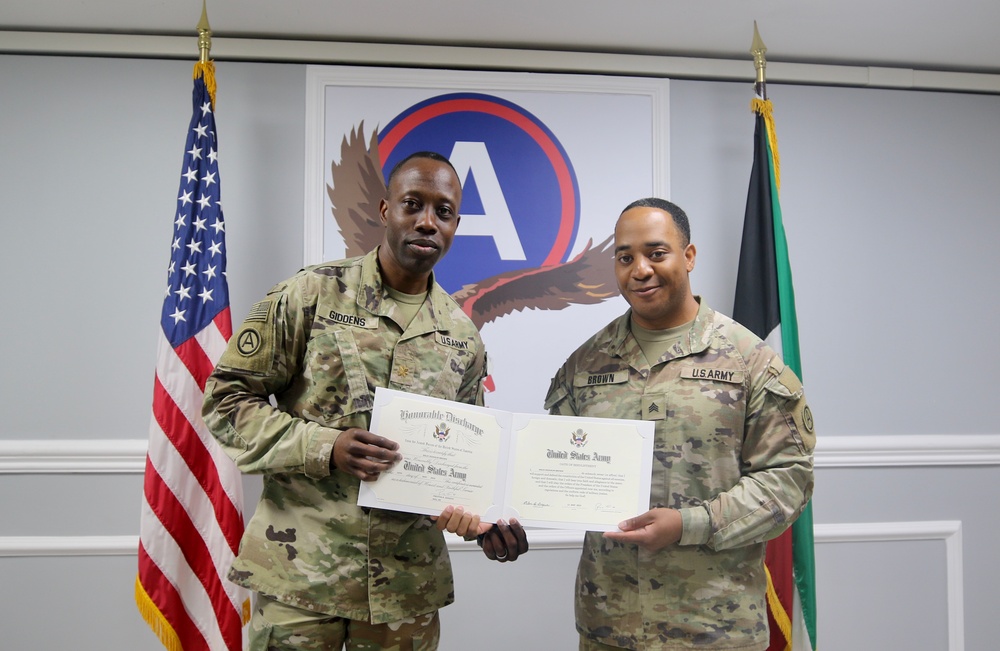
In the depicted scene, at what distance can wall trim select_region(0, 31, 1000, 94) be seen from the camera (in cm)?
287

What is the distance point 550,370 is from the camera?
2969mm

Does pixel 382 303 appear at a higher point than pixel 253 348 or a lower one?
higher

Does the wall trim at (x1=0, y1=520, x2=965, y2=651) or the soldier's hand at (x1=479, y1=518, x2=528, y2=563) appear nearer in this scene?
the soldier's hand at (x1=479, y1=518, x2=528, y2=563)

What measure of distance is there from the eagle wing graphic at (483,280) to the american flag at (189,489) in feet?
1.81

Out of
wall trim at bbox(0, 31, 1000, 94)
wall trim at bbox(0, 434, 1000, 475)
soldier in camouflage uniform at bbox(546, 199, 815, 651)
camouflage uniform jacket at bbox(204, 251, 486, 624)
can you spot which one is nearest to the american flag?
wall trim at bbox(0, 434, 1000, 475)

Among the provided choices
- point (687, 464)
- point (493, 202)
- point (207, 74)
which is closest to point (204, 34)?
point (207, 74)

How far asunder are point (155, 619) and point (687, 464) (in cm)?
194

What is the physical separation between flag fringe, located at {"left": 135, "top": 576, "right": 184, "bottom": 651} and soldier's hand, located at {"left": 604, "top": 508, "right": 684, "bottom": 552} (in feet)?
5.72

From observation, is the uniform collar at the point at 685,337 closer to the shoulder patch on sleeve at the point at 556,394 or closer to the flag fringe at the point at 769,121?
the shoulder patch on sleeve at the point at 556,394

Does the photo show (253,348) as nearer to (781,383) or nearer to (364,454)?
(364,454)

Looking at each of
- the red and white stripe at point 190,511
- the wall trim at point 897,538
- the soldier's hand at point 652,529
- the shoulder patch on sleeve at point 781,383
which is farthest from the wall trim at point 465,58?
the soldier's hand at point 652,529

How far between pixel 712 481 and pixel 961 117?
2614 mm

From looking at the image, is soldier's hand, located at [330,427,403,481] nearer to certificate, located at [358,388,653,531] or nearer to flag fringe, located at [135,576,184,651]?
certificate, located at [358,388,653,531]

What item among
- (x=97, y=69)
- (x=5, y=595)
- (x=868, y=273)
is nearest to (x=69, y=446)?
(x=5, y=595)
